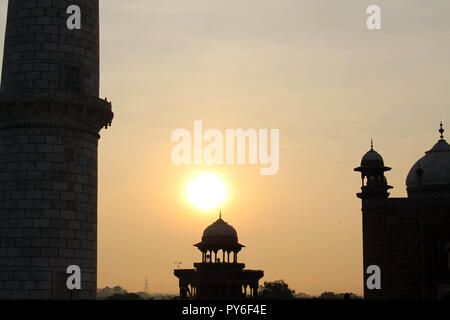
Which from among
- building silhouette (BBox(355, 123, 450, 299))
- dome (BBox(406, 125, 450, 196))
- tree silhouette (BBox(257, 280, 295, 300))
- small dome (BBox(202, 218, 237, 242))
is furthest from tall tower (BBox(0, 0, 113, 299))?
tree silhouette (BBox(257, 280, 295, 300))

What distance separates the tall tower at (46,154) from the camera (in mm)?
29938

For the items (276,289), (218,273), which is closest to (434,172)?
(218,273)

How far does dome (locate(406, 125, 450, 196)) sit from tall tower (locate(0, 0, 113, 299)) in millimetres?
31030

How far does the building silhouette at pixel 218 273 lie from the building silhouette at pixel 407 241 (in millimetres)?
11852

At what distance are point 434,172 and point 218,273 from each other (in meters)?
18.1

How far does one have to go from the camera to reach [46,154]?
30.5 m

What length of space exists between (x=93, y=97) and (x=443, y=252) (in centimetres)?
3004

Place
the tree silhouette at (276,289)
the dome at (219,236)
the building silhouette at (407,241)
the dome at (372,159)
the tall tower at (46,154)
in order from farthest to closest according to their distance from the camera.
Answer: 1. the tree silhouette at (276,289)
2. the dome at (219,236)
3. the dome at (372,159)
4. the building silhouette at (407,241)
5. the tall tower at (46,154)

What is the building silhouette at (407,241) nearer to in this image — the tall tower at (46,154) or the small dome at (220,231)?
the small dome at (220,231)

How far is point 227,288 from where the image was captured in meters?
Result: 60.8

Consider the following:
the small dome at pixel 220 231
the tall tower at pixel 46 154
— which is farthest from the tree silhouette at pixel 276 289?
the tall tower at pixel 46 154

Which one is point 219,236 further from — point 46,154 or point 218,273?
point 46,154
